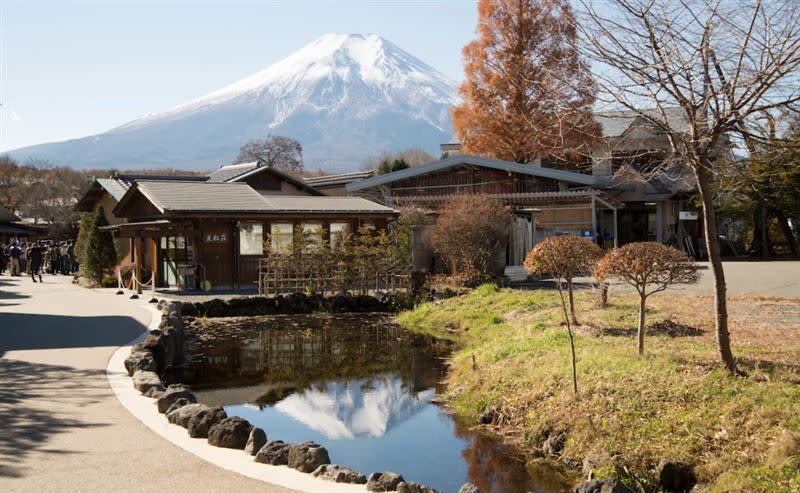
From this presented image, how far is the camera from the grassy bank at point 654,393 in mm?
7141

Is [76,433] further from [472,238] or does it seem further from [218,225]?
[218,225]

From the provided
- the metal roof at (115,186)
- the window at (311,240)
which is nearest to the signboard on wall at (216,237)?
the window at (311,240)

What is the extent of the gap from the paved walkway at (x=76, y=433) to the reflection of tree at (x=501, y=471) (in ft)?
8.51

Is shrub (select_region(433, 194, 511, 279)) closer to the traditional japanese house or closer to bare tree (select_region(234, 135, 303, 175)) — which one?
the traditional japanese house

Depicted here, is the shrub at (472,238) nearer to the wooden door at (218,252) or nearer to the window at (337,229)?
the window at (337,229)

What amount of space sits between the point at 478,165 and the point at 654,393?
22.8 meters

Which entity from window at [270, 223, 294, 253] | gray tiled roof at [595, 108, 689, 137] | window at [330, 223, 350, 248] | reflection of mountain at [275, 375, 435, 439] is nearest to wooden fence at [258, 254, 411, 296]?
window at [270, 223, 294, 253]

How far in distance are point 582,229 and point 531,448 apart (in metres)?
21.2

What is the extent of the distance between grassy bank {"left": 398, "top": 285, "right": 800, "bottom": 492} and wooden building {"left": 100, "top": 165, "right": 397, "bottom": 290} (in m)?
12.3

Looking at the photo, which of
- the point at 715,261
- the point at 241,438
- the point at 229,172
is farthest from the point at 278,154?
the point at 241,438

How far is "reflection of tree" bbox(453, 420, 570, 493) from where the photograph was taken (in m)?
7.64

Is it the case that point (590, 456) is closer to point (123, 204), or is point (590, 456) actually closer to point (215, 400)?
point (215, 400)

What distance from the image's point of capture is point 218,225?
981 inches

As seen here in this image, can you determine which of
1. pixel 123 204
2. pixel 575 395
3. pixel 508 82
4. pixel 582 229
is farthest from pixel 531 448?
pixel 508 82
